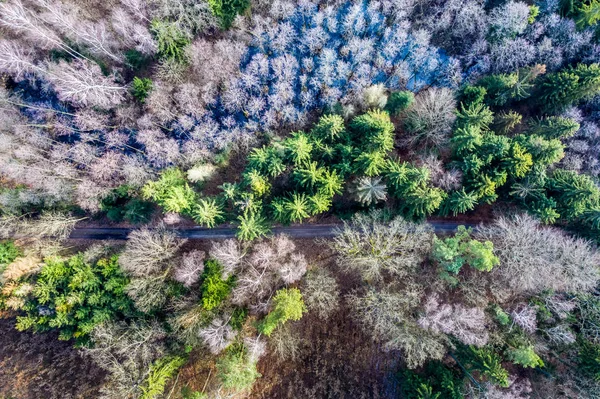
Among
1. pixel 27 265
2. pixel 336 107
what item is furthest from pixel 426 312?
pixel 27 265

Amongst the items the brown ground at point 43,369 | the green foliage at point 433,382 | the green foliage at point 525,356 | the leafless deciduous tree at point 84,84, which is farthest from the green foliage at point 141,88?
the green foliage at point 525,356

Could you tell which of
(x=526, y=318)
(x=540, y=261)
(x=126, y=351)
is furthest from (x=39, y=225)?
(x=540, y=261)

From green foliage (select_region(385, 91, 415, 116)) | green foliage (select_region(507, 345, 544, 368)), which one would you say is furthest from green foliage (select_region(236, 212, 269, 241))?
green foliage (select_region(507, 345, 544, 368))

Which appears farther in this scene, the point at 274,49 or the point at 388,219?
the point at 274,49

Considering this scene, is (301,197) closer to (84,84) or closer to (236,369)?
(236,369)

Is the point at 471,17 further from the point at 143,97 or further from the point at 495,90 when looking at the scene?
the point at 143,97

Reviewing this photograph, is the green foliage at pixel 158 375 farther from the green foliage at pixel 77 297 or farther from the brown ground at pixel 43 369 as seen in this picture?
the brown ground at pixel 43 369
